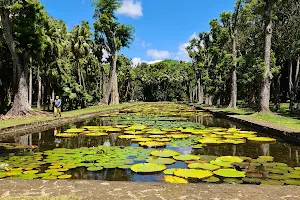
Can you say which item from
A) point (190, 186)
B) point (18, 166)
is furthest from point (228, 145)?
point (18, 166)

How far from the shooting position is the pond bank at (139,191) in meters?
3.60

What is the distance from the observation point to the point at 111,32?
35.4m

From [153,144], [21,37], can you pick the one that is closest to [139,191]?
[153,144]

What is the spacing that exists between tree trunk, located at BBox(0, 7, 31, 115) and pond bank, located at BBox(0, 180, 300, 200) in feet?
43.4

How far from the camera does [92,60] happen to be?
133ft

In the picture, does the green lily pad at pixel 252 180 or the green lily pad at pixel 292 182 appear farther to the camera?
the green lily pad at pixel 252 180

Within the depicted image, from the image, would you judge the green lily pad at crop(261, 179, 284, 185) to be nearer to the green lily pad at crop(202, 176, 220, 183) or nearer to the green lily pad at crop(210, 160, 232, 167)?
the green lily pad at crop(202, 176, 220, 183)

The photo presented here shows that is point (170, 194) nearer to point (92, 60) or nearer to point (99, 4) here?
point (99, 4)

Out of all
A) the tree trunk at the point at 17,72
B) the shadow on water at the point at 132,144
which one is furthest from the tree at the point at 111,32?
the shadow on water at the point at 132,144

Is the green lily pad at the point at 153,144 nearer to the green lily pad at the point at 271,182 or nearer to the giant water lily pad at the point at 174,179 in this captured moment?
the giant water lily pad at the point at 174,179

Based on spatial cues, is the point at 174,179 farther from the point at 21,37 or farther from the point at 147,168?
the point at 21,37

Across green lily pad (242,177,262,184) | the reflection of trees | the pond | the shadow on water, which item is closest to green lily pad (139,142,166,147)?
the pond

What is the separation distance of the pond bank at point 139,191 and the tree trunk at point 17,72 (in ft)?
43.4

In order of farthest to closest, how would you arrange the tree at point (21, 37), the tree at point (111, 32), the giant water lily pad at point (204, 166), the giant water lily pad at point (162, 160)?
the tree at point (111, 32)
the tree at point (21, 37)
the giant water lily pad at point (162, 160)
the giant water lily pad at point (204, 166)
